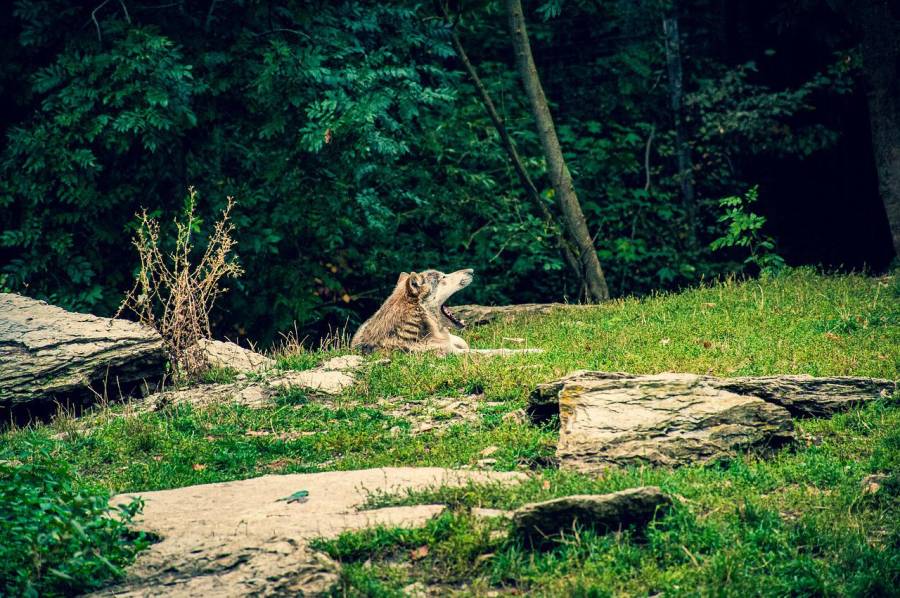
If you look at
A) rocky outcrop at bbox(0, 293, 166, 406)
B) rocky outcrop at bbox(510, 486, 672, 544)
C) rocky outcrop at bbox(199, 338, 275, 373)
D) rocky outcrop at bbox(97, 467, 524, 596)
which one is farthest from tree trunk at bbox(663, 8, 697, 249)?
rocky outcrop at bbox(510, 486, 672, 544)

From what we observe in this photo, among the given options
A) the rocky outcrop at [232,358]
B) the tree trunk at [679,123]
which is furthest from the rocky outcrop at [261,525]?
the tree trunk at [679,123]

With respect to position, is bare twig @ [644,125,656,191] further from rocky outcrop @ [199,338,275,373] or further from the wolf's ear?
rocky outcrop @ [199,338,275,373]

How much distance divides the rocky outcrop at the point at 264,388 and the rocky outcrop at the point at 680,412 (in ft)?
8.80

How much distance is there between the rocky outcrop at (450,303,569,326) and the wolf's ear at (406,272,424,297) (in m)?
2.57

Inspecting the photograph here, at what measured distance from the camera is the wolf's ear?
11.3 metres

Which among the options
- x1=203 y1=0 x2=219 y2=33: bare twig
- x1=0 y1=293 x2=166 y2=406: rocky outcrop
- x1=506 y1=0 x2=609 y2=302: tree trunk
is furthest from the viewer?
x1=506 y1=0 x2=609 y2=302: tree trunk

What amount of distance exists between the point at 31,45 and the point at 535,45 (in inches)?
373

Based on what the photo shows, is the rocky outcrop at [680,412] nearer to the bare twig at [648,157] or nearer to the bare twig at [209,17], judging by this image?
the bare twig at [209,17]

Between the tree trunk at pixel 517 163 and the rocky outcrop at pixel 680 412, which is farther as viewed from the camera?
the tree trunk at pixel 517 163

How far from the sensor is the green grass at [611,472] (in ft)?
15.5

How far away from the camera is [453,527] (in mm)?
5031

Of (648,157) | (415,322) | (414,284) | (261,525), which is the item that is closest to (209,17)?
(414,284)

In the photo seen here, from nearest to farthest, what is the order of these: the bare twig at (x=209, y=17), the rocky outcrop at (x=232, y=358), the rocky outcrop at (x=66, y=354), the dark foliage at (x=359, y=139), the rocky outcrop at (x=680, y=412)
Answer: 1. the rocky outcrop at (x=680, y=412)
2. the rocky outcrop at (x=66, y=354)
3. the rocky outcrop at (x=232, y=358)
4. the dark foliage at (x=359, y=139)
5. the bare twig at (x=209, y=17)

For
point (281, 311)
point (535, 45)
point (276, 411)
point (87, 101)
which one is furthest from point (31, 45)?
point (535, 45)
